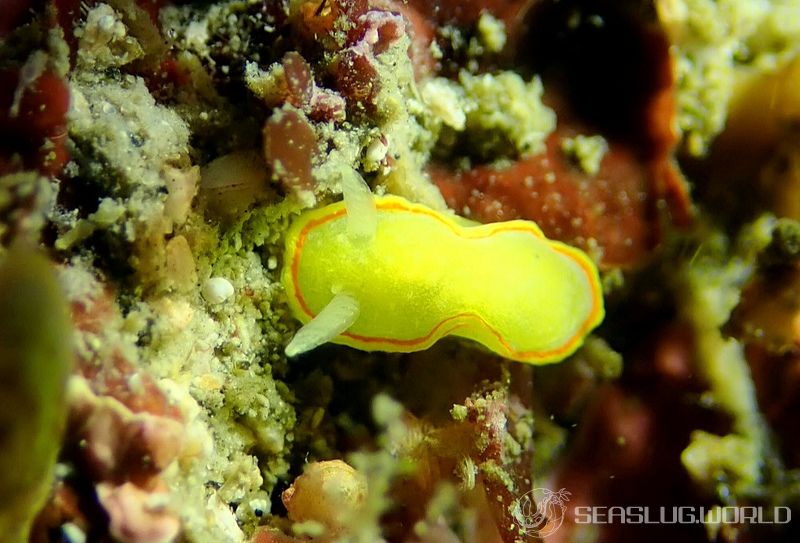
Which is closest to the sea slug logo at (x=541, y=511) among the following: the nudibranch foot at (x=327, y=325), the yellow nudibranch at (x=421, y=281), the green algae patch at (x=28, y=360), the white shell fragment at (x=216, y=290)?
the yellow nudibranch at (x=421, y=281)

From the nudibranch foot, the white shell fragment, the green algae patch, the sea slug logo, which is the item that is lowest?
the sea slug logo

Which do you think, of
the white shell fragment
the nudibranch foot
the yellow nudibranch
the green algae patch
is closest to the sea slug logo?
the yellow nudibranch

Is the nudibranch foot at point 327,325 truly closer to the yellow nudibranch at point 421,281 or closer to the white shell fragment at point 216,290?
the yellow nudibranch at point 421,281

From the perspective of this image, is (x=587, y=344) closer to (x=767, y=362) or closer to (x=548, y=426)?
(x=548, y=426)

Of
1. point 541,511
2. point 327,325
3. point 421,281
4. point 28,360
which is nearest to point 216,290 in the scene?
point 327,325

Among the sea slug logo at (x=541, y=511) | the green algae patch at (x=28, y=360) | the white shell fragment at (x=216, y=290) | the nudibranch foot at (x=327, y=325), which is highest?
the green algae patch at (x=28, y=360)

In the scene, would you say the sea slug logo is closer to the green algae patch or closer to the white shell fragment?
the white shell fragment

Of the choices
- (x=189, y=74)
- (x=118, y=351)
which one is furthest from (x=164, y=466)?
(x=189, y=74)
